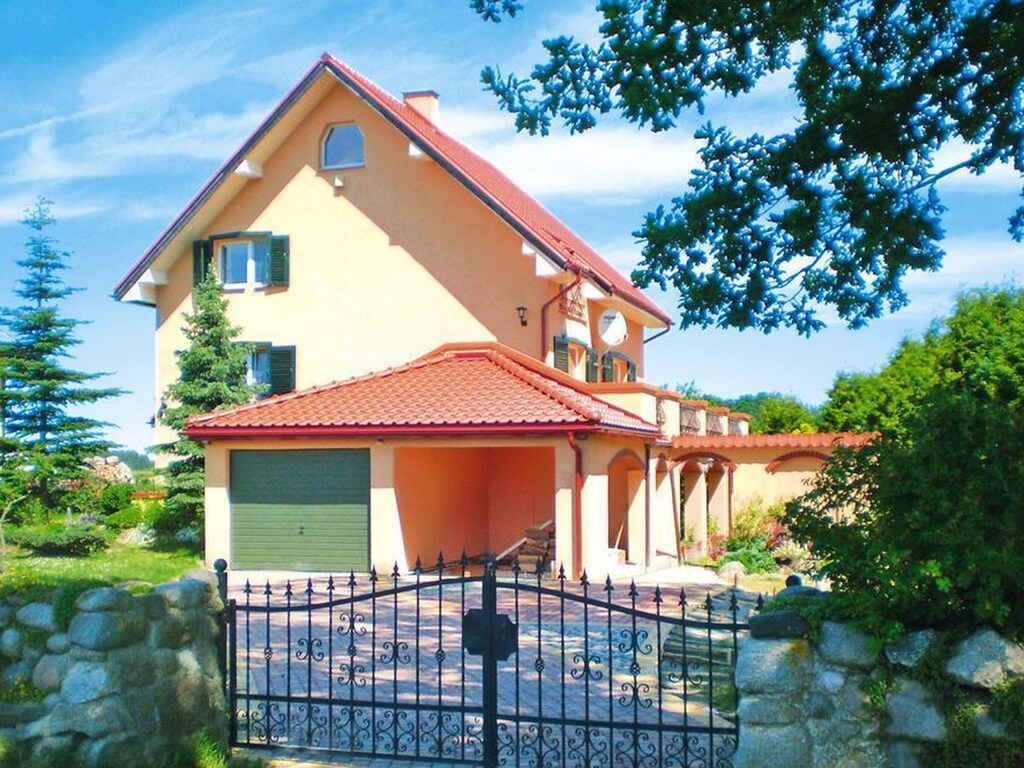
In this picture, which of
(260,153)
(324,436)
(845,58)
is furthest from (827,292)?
(260,153)

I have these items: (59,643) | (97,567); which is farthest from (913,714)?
(97,567)

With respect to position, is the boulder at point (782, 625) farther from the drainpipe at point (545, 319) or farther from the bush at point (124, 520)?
the bush at point (124, 520)

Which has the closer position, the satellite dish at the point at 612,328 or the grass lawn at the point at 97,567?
the grass lawn at the point at 97,567

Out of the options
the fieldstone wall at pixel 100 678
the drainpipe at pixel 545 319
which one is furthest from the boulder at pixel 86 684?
the drainpipe at pixel 545 319

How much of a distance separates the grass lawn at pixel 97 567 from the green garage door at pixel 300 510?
4.25 feet

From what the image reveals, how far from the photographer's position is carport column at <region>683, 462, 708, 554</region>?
26234mm

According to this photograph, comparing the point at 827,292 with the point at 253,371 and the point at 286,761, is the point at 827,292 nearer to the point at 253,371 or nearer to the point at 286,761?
the point at 286,761

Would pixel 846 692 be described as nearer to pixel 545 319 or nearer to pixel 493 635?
pixel 493 635

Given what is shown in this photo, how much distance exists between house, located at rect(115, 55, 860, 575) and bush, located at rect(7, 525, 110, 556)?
418 centimetres

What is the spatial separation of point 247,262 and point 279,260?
123 centimetres

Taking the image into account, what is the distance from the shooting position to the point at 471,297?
22938 mm

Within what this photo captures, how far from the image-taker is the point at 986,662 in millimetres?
6016

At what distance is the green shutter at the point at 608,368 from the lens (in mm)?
27064

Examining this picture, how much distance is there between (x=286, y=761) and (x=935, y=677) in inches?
177
